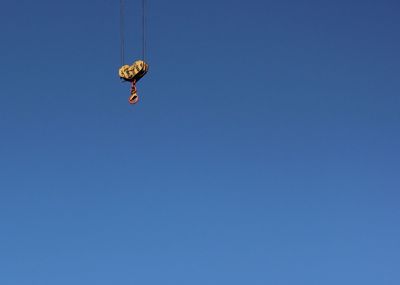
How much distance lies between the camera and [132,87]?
142 feet

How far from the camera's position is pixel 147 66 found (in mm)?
42969

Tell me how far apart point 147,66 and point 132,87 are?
1543 mm
